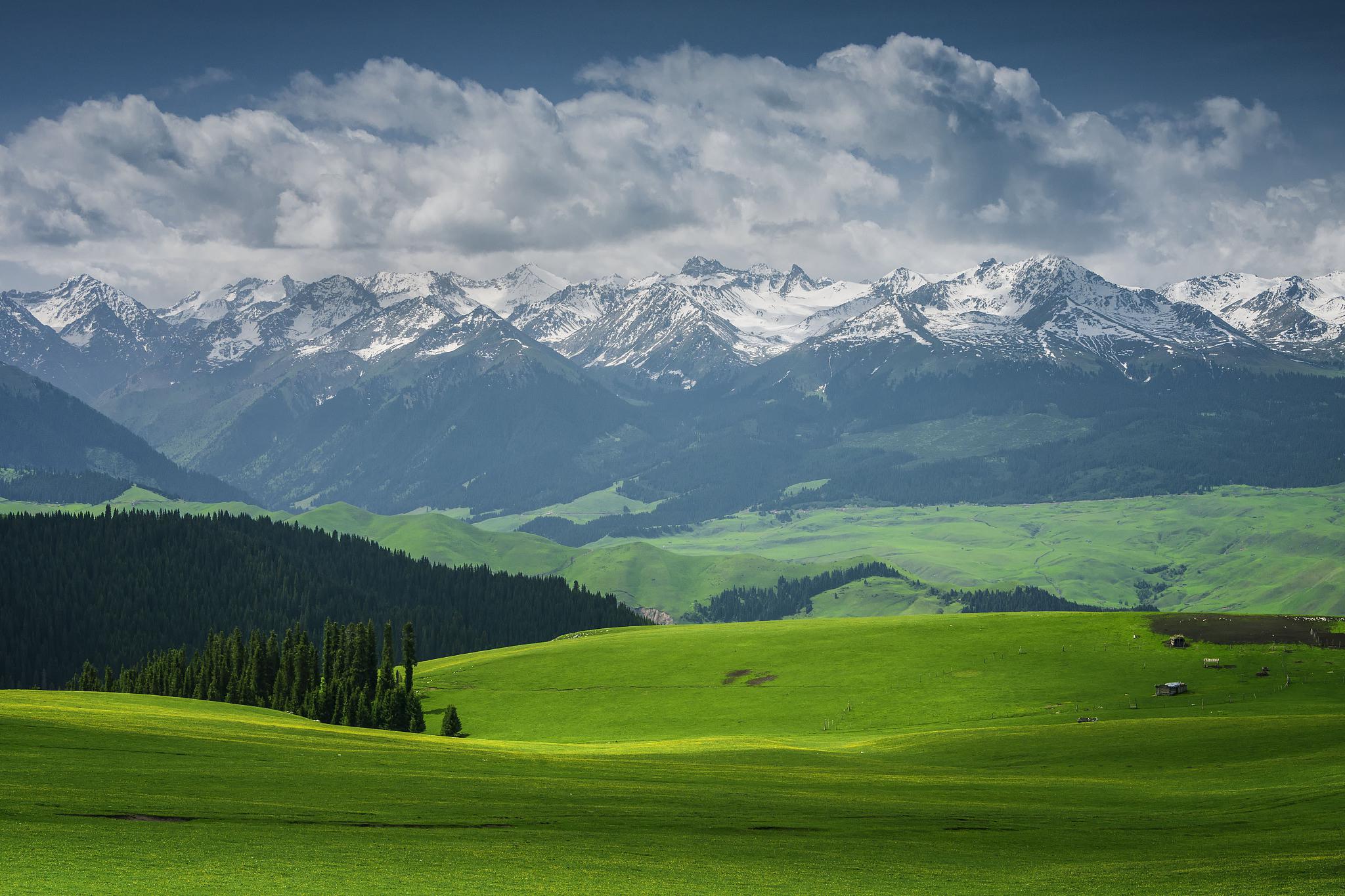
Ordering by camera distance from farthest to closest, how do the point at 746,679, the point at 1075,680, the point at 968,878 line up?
the point at 746,679, the point at 1075,680, the point at 968,878

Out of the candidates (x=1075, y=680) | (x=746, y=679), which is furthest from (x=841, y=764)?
(x=746, y=679)

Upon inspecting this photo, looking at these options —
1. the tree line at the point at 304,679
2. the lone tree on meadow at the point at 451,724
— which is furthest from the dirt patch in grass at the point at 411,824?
the lone tree on meadow at the point at 451,724

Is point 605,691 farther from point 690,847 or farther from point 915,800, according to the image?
point 690,847

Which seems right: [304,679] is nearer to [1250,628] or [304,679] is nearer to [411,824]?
[411,824]

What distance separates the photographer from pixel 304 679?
483ft

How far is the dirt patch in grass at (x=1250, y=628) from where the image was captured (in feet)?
450

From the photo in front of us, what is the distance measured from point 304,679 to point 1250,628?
126097mm

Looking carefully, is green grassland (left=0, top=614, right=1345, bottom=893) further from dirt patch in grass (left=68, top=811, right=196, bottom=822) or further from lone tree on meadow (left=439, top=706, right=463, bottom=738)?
lone tree on meadow (left=439, top=706, right=463, bottom=738)

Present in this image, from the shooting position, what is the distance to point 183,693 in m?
162

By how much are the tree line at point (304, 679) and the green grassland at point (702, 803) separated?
57.8 ft

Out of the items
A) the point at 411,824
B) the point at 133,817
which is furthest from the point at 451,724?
the point at 133,817

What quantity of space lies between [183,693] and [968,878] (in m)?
149

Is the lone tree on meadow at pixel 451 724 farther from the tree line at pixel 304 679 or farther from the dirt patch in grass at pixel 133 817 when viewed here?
the dirt patch in grass at pixel 133 817

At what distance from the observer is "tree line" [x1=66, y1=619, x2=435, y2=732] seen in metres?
123
